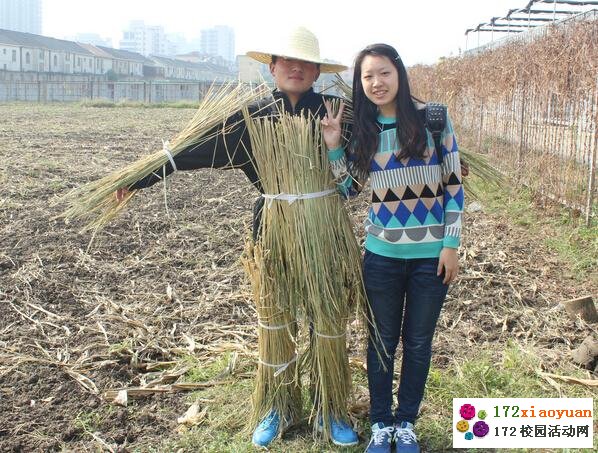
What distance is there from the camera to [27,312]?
4039mm

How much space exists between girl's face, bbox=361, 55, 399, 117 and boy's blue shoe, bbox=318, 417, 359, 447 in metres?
1.24

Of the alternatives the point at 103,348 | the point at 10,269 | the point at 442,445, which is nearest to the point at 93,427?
the point at 103,348

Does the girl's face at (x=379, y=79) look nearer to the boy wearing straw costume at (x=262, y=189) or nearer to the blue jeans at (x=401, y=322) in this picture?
the boy wearing straw costume at (x=262, y=189)

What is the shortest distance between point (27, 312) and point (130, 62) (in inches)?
3142

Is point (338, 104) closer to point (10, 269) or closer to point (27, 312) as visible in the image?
point (27, 312)

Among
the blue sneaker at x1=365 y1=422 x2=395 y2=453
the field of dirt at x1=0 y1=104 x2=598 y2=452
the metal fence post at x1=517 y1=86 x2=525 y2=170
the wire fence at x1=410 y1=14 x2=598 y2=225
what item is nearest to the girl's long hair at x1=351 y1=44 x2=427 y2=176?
the blue sneaker at x1=365 y1=422 x2=395 y2=453

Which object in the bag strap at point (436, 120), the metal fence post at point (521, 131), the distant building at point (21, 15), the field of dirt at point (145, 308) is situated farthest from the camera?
the distant building at point (21, 15)

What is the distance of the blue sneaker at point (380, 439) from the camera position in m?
2.37

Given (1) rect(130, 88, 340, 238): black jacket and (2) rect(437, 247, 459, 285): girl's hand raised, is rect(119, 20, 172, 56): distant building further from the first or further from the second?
(2) rect(437, 247, 459, 285): girl's hand raised

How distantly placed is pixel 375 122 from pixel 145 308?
7.75 feet

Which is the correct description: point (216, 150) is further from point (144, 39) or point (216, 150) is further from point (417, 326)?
point (144, 39)

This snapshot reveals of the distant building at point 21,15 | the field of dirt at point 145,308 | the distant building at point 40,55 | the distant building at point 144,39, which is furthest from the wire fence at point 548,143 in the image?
the distant building at point 21,15

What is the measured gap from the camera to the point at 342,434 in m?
2.49

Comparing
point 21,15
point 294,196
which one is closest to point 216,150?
point 294,196
